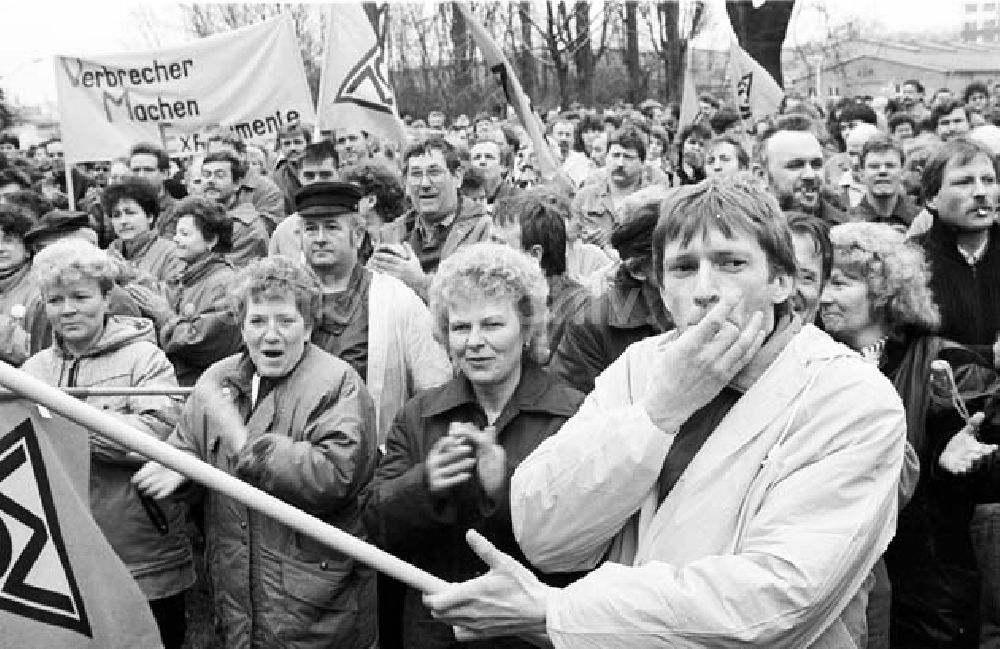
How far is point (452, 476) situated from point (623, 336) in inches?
51.9

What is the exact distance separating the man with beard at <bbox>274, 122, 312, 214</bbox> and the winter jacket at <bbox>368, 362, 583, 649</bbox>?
17.7ft

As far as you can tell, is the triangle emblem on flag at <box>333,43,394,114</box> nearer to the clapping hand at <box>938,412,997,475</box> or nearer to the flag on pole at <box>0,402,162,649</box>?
the clapping hand at <box>938,412,997,475</box>

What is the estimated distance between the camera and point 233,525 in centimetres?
360

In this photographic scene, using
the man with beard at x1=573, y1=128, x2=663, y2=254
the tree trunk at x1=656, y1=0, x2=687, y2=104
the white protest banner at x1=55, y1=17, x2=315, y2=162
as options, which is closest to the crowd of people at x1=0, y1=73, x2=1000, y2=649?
the man with beard at x1=573, y1=128, x2=663, y2=254

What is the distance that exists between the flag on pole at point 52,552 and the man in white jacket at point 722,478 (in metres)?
1.08

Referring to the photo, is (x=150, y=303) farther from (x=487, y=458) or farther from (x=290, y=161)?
(x=290, y=161)

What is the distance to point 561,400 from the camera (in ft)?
10.4

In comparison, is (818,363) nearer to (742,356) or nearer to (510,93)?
(742,356)

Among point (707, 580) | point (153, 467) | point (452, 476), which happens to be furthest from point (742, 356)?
point (153, 467)

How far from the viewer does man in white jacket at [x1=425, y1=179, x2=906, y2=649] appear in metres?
1.81

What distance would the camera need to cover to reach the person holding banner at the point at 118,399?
12.8ft

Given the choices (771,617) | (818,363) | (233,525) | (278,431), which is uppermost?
(818,363)

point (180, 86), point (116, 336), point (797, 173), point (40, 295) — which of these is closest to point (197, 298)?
point (40, 295)

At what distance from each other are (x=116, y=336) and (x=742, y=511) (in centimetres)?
278
